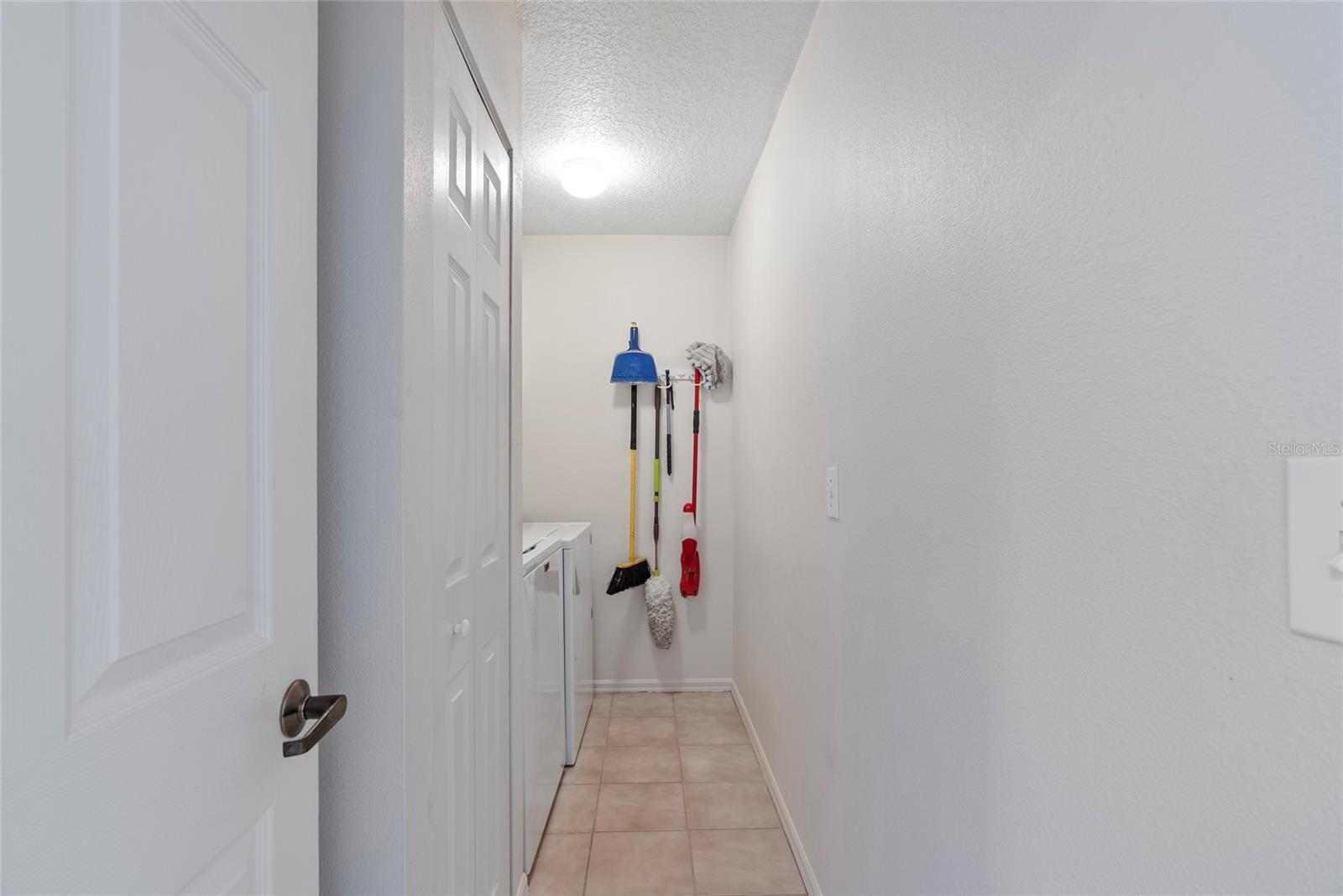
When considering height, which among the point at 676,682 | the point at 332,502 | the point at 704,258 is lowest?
the point at 676,682

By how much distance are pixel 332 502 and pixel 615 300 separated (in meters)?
2.79

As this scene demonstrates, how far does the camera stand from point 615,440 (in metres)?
3.48

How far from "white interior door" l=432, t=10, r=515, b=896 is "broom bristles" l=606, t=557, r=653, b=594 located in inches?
61.9

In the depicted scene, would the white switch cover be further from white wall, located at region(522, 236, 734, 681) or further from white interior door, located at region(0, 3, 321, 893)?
Answer: white wall, located at region(522, 236, 734, 681)

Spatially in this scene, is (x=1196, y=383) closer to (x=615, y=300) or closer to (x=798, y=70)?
(x=798, y=70)

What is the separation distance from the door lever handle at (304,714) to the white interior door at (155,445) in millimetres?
12

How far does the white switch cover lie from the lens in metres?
0.43

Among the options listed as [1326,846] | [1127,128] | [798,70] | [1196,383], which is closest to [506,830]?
[1326,846]

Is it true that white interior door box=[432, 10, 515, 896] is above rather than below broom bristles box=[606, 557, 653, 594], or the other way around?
above

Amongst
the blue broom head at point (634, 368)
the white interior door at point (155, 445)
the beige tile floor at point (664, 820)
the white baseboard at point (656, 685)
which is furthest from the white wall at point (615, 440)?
the white interior door at point (155, 445)

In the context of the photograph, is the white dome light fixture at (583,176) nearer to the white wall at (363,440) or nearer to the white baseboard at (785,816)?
the white wall at (363,440)

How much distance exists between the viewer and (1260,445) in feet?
1.60

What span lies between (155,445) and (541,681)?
1.76 m

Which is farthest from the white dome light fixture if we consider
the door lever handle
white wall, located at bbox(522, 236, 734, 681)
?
the door lever handle
